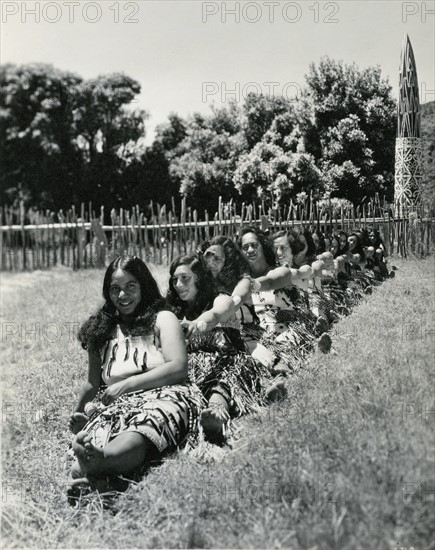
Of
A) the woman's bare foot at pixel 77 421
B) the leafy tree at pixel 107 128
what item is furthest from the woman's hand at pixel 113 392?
the leafy tree at pixel 107 128

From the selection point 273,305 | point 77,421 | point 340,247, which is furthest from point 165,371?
point 273,305

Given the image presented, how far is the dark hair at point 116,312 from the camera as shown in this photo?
3344 millimetres

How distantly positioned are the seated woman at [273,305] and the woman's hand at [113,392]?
4.45 feet

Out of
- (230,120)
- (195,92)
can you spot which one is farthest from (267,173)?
(195,92)

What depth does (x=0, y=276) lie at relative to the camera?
4.41 metres

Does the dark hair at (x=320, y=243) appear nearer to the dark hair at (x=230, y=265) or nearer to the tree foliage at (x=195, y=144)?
the tree foliage at (x=195, y=144)

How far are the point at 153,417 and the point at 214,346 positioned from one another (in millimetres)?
832

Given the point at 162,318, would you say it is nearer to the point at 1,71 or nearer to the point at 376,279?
the point at 376,279

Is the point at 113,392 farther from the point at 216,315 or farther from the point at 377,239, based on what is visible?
the point at 377,239

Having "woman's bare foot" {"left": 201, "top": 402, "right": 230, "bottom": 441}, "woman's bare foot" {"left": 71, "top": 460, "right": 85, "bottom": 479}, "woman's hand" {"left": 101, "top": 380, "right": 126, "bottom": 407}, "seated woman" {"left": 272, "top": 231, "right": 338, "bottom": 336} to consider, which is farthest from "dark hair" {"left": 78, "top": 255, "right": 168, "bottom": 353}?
"seated woman" {"left": 272, "top": 231, "right": 338, "bottom": 336}

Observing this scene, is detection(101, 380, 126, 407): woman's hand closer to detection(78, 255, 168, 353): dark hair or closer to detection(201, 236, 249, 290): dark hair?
detection(78, 255, 168, 353): dark hair

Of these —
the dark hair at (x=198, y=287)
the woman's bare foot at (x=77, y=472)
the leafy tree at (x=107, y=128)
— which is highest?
the leafy tree at (x=107, y=128)

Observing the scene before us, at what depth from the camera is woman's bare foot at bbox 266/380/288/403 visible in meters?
3.24

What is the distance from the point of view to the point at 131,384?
10.1ft
